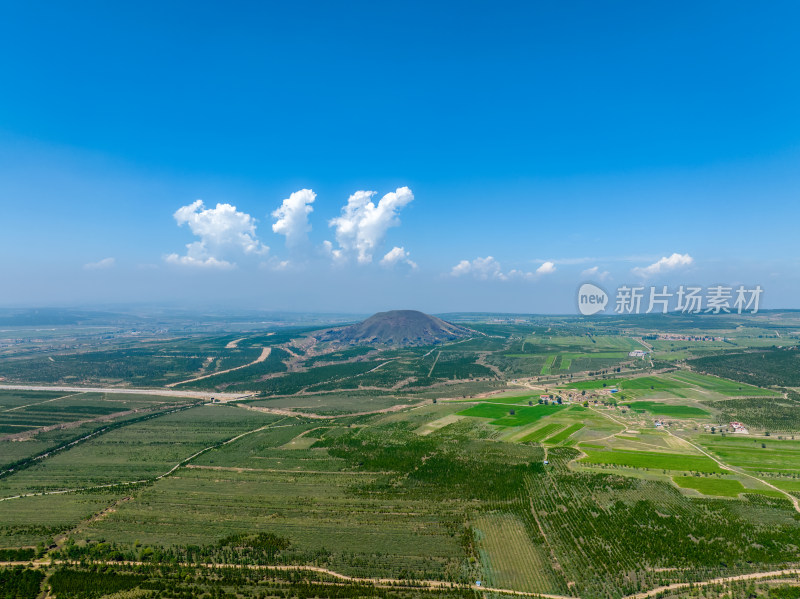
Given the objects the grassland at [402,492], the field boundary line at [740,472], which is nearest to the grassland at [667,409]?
the grassland at [402,492]

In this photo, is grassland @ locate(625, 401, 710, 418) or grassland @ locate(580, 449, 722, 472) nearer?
grassland @ locate(580, 449, 722, 472)

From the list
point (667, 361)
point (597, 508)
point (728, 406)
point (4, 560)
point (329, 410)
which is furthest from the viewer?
point (667, 361)

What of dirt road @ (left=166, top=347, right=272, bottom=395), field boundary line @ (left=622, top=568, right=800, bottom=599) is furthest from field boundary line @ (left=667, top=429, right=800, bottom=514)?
dirt road @ (left=166, top=347, right=272, bottom=395)

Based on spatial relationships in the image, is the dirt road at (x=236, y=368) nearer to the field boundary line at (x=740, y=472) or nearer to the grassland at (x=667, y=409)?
the grassland at (x=667, y=409)

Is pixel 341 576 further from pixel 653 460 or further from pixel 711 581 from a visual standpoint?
pixel 653 460

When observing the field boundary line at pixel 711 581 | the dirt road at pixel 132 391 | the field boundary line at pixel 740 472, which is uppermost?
the field boundary line at pixel 740 472

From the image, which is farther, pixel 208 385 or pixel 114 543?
pixel 208 385

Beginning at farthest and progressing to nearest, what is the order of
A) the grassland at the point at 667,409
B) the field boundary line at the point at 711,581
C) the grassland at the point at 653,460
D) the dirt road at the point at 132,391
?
the dirt road at the point at 132,391
the grassland at the point at 667,409
the grassland at the point at 653,460
the field boundary line at the point at 711,581

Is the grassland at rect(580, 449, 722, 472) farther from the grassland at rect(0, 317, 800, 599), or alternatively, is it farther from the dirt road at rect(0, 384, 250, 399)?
the dirt road at rect(0, 384, 250, 399)

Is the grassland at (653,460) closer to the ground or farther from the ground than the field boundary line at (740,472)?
closer to the ground

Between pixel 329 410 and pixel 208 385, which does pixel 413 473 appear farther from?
pixel 208 385

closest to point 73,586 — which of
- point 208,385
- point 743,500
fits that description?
point 743,500
